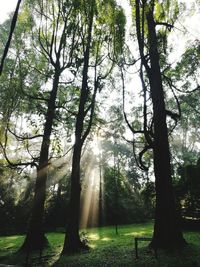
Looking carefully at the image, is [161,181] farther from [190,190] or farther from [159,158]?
[190,190]

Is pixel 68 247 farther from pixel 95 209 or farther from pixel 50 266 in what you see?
pixel 95 209

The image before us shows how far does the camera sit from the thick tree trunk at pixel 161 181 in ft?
25.1

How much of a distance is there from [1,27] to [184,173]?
16.2m

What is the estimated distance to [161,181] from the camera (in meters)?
8.44

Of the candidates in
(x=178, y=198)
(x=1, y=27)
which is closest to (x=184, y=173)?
(x=178, y=198)

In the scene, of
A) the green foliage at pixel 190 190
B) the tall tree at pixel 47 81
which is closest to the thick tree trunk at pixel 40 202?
the tall tree at pixel 47 81

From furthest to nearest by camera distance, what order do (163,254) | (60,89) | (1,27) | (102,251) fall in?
(1,27) < (60,89) < (102,251) < (163,254)

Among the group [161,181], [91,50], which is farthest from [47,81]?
[161,181]

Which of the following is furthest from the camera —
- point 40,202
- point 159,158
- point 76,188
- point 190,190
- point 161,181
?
point 190,190

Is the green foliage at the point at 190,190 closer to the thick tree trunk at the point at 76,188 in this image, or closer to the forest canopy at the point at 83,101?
the forest canopy at the point at 83,101

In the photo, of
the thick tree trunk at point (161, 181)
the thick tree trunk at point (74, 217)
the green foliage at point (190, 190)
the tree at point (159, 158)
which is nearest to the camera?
the tree at point (159, 158)

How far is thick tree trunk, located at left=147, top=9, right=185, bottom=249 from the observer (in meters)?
7.64

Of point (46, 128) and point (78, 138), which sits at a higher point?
point (46, 128)

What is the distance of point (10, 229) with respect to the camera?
1827 centimetres
